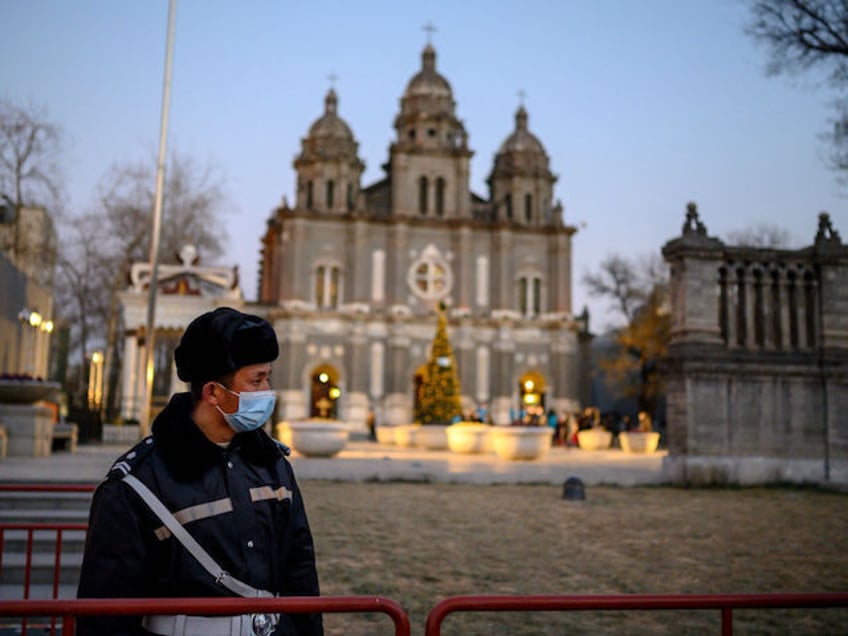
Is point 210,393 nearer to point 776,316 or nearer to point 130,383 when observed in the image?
point 776,316

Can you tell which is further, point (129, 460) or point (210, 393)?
point (210, 393)

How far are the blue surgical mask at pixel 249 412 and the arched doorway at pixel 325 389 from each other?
43571 millimetres

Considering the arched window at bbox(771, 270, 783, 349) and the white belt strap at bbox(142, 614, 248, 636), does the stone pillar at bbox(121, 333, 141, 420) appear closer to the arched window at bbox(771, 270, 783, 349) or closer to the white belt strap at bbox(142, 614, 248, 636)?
the arched window at bbox(771, 270, 783, 349)

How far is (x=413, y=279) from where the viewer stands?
4856 cm

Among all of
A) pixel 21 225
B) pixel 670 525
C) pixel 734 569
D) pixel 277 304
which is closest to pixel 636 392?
pixel 277 304

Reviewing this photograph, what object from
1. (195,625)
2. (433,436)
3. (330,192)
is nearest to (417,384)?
(330,192)

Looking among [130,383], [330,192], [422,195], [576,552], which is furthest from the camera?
[422,195]

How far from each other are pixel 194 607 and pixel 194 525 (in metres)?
0.31

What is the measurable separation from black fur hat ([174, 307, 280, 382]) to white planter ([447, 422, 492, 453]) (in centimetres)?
2328

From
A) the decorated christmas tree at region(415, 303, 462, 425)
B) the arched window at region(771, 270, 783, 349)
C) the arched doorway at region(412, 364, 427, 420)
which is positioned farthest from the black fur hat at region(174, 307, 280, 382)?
the arched doorway at region(412, 364, 427, 420)

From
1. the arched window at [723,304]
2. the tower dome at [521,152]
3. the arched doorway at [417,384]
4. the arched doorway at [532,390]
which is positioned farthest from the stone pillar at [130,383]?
the tower dome at [521,152]

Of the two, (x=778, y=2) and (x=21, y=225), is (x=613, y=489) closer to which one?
(x=778, y=2)

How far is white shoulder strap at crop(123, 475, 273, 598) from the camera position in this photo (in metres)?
2.69

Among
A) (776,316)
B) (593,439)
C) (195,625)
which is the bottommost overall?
(593,439)
